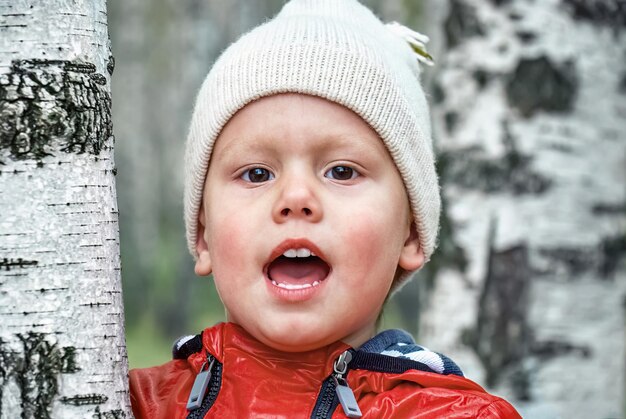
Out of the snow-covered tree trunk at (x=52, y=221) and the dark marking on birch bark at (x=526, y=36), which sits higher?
the dark marking on birch bark at (x=526, y=36)

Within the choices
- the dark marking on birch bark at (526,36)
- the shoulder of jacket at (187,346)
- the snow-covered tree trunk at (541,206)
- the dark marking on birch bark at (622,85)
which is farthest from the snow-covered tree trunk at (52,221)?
the dark marking on birch bark at (622,85)

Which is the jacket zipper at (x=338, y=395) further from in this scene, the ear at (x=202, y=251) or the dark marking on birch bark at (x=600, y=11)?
the dark marking on birch bark at (x=600, y=11)

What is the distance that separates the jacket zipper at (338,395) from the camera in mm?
1909

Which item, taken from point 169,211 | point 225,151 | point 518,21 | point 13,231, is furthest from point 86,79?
point 169,211

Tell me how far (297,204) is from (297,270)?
0.16 meters

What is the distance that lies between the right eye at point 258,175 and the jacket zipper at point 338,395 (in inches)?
16.2

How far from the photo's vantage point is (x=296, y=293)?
1939mm

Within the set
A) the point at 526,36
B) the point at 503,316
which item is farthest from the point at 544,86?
the point at 503,316

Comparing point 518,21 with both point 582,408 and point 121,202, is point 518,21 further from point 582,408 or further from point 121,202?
point 121,202

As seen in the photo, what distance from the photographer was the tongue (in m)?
1.98

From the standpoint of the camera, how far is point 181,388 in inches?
Answer: 83.3

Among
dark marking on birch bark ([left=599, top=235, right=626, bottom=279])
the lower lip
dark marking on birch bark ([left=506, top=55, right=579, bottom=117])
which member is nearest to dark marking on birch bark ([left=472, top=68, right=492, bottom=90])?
dark marking on birch bark ([left=506, top=55, right=579, bottom=117])

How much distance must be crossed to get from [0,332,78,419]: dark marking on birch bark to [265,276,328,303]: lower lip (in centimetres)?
47

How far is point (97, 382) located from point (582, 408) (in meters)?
2.69
